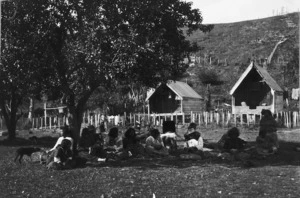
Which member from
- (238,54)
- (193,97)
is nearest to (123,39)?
(193,97)

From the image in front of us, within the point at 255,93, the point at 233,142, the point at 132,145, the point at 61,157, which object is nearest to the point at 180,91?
the point at 255,93

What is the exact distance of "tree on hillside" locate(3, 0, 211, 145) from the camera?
9.98 meters

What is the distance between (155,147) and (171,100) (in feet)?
65.7

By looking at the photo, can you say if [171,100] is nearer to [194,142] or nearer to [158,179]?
[194,142]

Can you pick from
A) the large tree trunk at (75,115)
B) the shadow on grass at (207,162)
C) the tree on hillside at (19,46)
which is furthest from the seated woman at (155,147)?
the tree on hillside at (19,46)

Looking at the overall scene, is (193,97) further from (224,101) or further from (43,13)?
(43,13)

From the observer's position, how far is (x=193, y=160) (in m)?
11.3

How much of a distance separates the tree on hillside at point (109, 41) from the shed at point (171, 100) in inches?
696

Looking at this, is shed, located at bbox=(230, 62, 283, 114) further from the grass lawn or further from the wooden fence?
the grass lawn

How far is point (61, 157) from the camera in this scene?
32.8 ft

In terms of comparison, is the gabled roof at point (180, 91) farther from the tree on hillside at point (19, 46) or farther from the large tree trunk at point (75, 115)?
the tree on hillside at point (19, 46)

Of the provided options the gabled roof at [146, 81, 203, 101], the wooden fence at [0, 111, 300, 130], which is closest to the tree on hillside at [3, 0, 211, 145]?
the wooden fence at [0, 111, 300, 130]

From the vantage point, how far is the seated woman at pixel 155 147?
1230 centimetres

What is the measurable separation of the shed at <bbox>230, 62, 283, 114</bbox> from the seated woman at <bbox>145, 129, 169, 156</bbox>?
16646 mm
